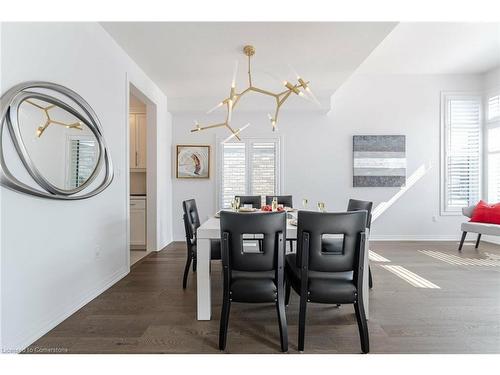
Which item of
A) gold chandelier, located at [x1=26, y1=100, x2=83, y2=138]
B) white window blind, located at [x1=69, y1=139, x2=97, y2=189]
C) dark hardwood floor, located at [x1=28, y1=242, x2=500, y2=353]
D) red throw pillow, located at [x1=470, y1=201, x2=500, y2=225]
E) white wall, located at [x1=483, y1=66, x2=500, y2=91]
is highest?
white wall, located at [x1=483, y1=66, x2=500, y2=91]

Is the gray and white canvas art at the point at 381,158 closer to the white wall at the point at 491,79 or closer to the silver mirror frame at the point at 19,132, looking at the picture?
the white wall at the point at 491,79

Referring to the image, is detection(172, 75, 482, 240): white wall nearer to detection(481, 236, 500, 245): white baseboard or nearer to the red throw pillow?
detection(481, 236, 500, 245): white baseboard

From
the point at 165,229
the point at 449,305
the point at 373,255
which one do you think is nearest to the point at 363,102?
the point at 373,255

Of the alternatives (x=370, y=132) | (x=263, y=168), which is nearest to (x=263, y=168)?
(x=263, y=168)

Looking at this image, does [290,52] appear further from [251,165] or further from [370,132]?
[370,132]

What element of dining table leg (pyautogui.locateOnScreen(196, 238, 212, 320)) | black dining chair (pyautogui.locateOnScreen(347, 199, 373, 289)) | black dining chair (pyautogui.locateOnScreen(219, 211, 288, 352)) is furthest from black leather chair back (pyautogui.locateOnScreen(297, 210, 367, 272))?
black dining chair (pyautogui.locateOnScreen(347, 199, 373, 289))

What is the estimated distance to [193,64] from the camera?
144 inches

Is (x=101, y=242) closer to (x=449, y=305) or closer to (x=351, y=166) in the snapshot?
(x=449, y=305)

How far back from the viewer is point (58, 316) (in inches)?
82.7

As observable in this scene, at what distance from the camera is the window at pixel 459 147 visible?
5.09 meters

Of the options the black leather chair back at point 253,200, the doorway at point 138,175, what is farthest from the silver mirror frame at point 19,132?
the black leather chair back at point 253,200

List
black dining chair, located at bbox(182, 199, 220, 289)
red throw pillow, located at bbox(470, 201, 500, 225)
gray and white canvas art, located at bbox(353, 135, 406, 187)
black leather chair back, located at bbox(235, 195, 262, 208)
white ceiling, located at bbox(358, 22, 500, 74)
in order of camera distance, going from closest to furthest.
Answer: black dining chair, located at bbox(182, 199, 220, 289)
white ceiling, located at bbox(358, 22, 500, 74)
black leather chair back, located at bbox(235, 195, 262, 208)
red throw pillow, located at bbox(470, 201, 500, 225)
gray and white canvas art, located at bbox(353, 135, 406, 187)

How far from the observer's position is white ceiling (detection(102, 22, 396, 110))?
276 centimetres

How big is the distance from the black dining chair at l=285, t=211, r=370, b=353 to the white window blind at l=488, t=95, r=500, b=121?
5057mm
